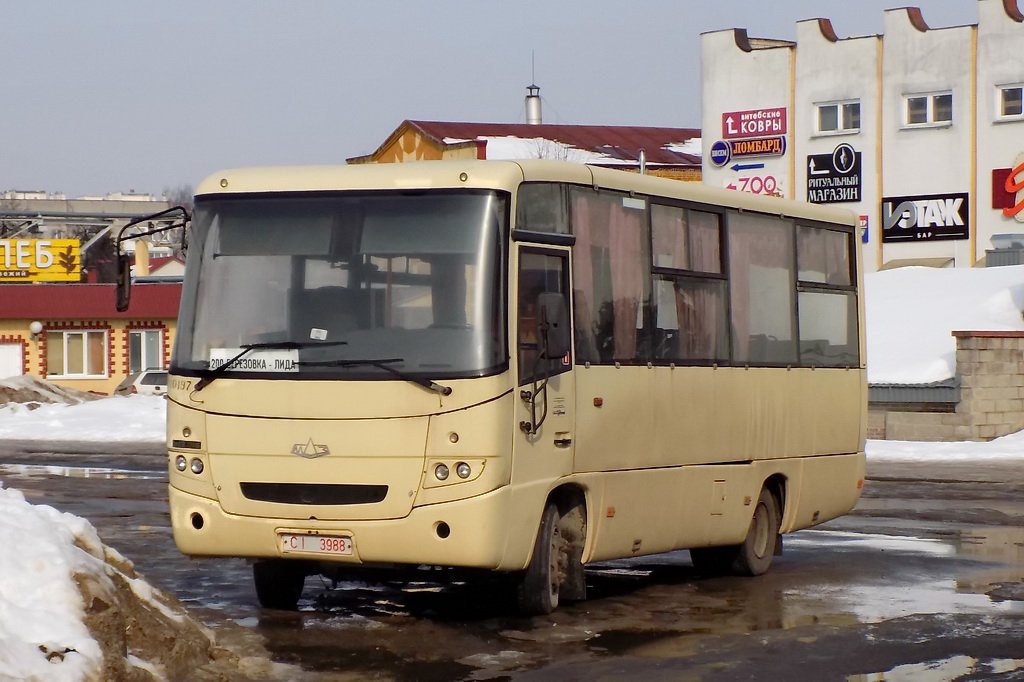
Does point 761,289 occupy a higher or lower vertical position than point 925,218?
lower

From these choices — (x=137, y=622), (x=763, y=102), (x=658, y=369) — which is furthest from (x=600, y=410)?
(x=763, y=102)

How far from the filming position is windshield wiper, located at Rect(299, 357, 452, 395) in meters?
10.0

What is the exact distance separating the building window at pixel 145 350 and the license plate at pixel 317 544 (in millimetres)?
56993

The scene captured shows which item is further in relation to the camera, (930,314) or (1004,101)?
(1004,101)

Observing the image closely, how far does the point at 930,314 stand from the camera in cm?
3959

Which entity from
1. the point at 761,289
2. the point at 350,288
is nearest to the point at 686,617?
the point at 350,288

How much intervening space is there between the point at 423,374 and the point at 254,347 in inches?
43.6

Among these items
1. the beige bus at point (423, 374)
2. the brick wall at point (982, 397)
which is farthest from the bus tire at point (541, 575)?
the brick wall at point (982, 397)

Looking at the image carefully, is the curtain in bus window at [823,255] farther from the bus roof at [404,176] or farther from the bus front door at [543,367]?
the bus front door at [543,367]

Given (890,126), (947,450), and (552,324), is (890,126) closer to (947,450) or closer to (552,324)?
(947,450)

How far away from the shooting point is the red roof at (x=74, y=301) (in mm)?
64312

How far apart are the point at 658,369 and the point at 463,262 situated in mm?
2270

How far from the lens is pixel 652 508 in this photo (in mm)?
11969

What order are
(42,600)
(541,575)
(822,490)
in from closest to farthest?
(42,600) < (541,575) < (822,490)
